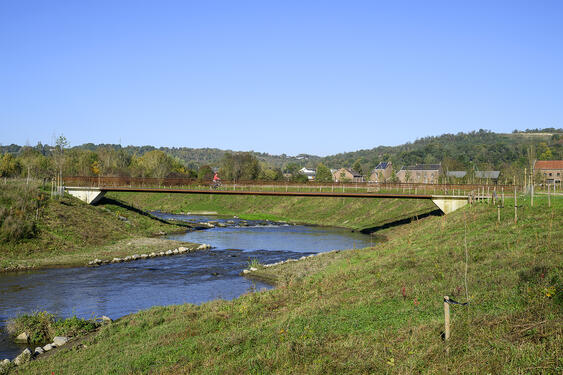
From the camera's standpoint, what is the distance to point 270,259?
46.4 metres

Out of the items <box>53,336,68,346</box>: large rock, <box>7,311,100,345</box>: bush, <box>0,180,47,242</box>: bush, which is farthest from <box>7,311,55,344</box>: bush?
<box>0,180,47,242</box>: bush

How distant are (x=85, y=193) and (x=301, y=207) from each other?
41.8 meters

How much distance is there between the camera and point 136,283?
35062 mm

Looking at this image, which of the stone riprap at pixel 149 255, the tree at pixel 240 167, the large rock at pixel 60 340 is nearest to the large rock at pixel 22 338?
the large rock at pixel 60 340

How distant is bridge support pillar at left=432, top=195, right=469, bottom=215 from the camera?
6194 cm

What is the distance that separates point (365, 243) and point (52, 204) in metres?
36.5

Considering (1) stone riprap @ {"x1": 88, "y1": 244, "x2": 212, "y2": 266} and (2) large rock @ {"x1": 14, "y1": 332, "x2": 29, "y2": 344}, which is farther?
(1) stone riprap @ {"x1": 88, "y1": 244, "x2": 212, "y2": 266}

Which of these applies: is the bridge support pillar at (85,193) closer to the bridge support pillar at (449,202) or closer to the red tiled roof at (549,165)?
the bridge support pillar at (449,202)

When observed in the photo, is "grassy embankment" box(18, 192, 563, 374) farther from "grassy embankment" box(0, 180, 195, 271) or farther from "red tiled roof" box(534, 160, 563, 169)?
"red tiled roof" box(534, 160, 563, 169)

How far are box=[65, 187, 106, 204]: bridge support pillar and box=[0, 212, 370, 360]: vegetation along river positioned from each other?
899 inches

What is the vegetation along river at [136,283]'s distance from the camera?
92.0 ft

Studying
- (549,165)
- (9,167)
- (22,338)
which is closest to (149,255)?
(22,338)

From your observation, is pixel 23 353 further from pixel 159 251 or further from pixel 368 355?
pixel 159 251

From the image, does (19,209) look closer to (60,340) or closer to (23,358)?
(60,340)
